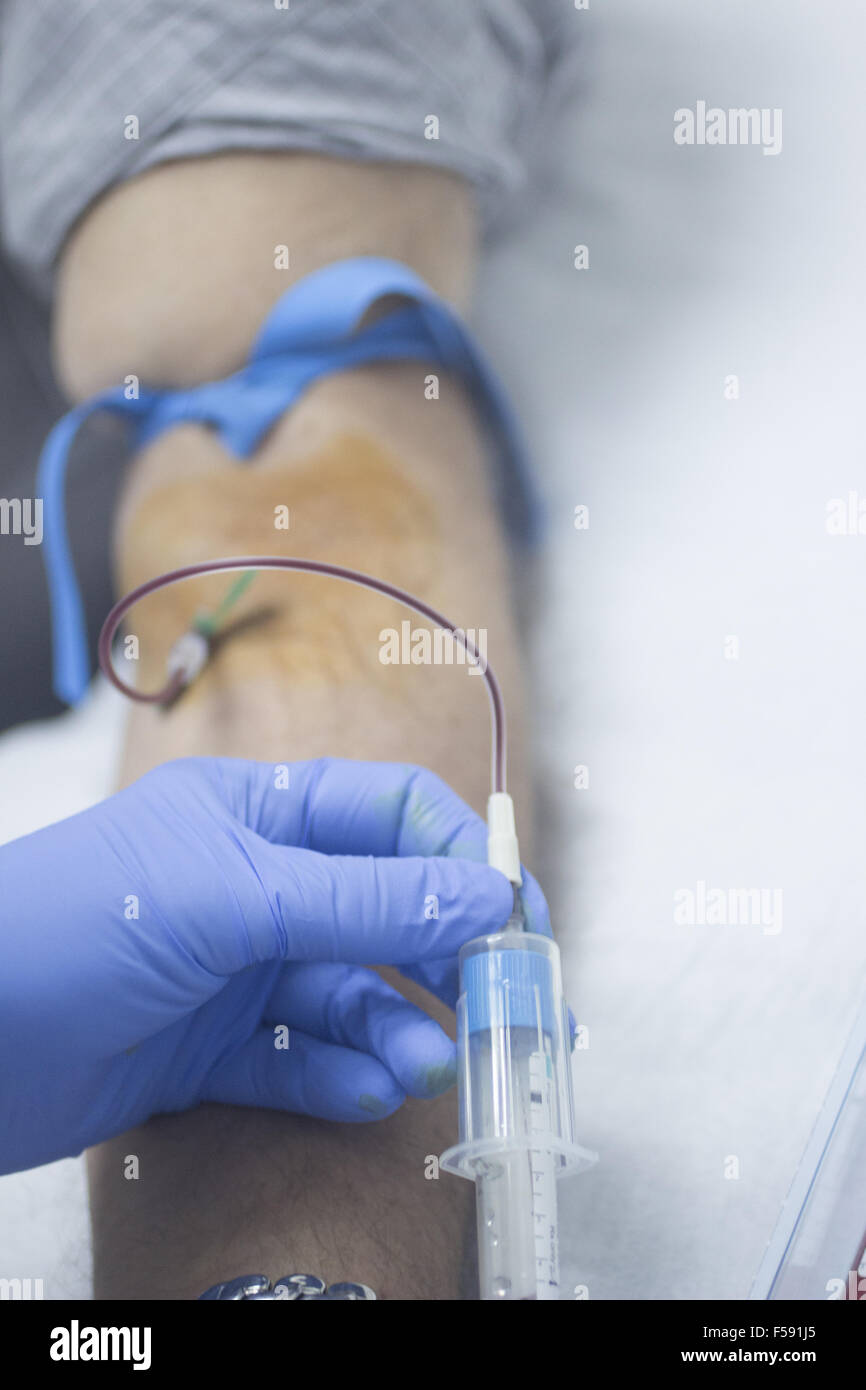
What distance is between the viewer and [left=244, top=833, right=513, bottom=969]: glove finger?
721mm

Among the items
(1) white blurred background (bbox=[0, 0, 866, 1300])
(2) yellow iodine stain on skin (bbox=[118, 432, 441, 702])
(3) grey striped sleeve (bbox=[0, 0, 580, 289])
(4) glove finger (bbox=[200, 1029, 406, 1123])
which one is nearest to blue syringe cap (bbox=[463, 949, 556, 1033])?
(4) glove finger (bbox=[200, 1029, 406, 1123])

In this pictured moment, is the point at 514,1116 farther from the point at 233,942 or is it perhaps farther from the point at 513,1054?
the point at 233,942

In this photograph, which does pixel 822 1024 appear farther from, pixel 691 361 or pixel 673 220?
pixel 673 220

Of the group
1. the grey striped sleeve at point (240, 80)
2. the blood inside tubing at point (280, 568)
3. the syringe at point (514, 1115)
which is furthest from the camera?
the grey striped sleeve at point (240, 80)

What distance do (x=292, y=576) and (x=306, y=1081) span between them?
1.55 ft

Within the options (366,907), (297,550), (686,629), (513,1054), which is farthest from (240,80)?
(513,1054)

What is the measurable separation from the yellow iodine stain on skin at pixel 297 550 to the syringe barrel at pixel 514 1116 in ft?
1.41

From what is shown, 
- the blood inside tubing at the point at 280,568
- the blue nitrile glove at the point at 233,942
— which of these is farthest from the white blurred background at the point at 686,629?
the blue nitrile glove at the point at 233,942

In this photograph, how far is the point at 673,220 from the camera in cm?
131

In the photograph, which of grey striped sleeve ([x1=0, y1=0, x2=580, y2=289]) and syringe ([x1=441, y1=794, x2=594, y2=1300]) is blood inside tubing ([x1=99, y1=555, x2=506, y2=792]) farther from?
grey striped sleeve ([x1=0, y1=0, x2=580, y2=289])

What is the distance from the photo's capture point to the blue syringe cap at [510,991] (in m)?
0.65

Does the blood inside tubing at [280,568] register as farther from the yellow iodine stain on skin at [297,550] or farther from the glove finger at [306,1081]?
the glove finger at [306,1081]

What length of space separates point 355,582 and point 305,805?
0.94 ft

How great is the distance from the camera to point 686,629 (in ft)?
3.59
